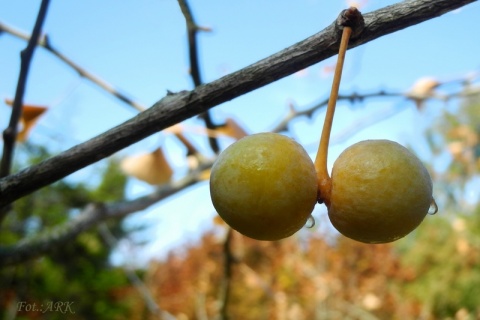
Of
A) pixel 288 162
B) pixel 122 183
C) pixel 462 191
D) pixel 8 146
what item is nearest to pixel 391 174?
pixel 288 162

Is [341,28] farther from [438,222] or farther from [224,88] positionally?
[438,222]

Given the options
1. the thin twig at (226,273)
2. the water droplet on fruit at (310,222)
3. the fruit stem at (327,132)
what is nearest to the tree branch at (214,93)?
the fruit stem at (327,132)

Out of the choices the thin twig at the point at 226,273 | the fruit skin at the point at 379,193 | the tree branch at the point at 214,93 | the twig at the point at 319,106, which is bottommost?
the thin twig at the point at 226,273

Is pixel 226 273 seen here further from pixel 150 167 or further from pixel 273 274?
pixel 273 274

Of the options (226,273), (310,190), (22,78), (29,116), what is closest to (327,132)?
(310,190)

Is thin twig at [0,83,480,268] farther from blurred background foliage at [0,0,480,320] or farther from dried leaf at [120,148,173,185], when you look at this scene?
blurred background foliage at [0,0,480,320]

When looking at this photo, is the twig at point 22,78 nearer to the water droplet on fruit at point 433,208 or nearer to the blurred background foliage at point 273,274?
the water droplet on fruit at point 433,208
